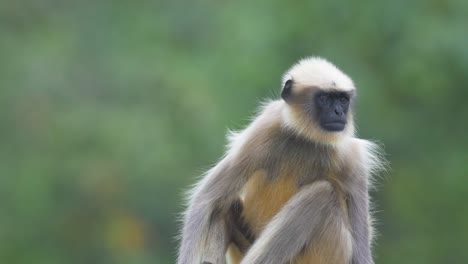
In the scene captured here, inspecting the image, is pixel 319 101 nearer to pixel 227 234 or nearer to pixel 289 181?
pixel 289 181

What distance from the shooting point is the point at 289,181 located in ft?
32.9

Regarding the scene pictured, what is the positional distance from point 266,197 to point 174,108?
14.1 meters

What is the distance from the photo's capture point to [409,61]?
25312 mm

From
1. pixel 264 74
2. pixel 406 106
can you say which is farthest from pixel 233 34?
pixel 406 106

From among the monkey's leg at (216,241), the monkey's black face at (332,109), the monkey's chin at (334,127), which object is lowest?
the monkey's leg at (216,241)

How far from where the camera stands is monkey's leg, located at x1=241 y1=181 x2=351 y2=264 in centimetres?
979

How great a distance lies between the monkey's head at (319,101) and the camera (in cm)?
1009

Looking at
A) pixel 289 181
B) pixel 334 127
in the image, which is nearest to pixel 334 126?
pixel 334 127

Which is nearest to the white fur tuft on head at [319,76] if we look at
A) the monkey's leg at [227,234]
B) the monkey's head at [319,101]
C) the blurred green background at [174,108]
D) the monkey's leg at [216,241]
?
the monkey's head at [319,101]

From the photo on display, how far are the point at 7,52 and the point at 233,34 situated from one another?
13.0ft

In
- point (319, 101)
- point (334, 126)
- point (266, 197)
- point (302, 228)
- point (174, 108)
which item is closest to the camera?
point (302, 228)

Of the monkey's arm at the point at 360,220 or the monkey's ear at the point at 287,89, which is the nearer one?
the monkey's arm at the point at 360,220

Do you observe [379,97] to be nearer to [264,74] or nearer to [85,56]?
[264,74]

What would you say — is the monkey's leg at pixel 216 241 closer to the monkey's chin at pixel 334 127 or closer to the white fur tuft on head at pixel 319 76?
the monkey's chin at pixel 334 127
